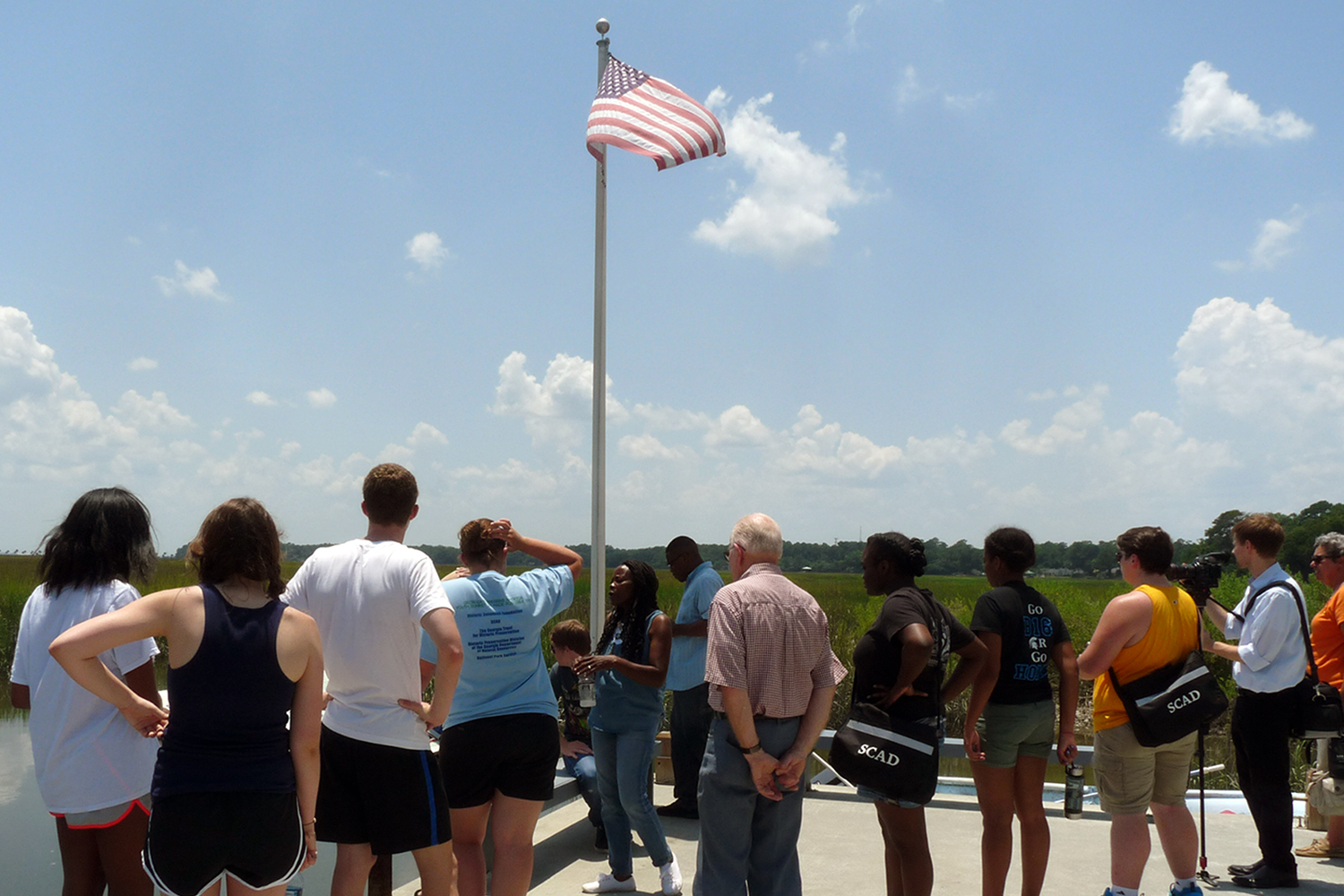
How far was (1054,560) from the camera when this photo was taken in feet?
176

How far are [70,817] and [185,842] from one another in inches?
32.2

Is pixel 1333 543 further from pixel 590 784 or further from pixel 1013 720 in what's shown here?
pixel 590 784

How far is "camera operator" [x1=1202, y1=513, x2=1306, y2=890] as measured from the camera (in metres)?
5.01

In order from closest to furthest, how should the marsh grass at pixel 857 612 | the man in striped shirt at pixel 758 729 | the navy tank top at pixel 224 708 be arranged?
the navy tank top at pixel 224 708, the man in striped shirt at pixel 758 729, the marsh grass at pixel 857 612

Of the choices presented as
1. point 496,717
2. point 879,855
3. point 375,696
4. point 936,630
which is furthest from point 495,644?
point 879,855

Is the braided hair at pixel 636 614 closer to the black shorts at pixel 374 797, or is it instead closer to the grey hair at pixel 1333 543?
the black shorts at pixel 374 797

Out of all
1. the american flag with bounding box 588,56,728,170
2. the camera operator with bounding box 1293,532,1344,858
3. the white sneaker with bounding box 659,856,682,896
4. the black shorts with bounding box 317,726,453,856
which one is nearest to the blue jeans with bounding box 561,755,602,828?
the white sneaker with bounding box 659,856,682,896

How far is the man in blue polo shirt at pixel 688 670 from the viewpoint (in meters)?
5.77

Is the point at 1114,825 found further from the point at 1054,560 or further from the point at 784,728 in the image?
the point at 1054,560

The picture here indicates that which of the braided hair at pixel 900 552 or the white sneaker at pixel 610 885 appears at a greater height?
the braided hair at pixel 900 552

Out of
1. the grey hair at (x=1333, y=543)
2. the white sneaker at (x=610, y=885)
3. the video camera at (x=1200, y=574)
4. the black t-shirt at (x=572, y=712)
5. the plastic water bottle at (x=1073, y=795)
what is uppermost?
the grey hair at (x=1333, y=543)

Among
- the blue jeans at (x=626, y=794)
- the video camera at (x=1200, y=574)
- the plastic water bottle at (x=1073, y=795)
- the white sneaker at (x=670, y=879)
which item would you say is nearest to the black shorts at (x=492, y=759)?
the blue jeans at (x=626, y=794)

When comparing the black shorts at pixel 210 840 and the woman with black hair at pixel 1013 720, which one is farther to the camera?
the woman with black hair at pixel 1013 720

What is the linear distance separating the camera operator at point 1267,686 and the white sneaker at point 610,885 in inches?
121
